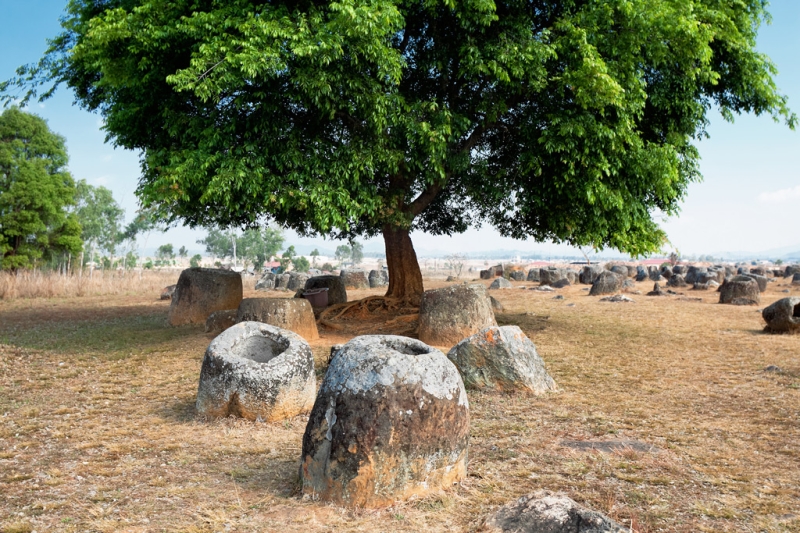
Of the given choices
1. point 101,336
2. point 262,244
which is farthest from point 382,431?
point 262,244

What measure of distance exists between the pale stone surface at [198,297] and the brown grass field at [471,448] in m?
3.44

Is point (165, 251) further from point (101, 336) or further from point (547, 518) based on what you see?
point (547, 518)

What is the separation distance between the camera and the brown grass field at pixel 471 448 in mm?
4465

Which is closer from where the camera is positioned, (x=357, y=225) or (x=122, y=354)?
(x=122, y=354)

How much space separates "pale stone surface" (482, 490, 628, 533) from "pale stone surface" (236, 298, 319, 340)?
8.55 meters

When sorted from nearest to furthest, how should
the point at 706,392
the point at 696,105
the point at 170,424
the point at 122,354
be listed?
the point at 170,424, the point at 706,392, the point at 122,354, the point at 696,105

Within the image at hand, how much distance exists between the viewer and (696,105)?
531 inches

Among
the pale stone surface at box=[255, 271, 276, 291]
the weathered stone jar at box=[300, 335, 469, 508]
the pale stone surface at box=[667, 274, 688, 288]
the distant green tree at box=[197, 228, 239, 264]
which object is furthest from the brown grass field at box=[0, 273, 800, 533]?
the distant green tree at box=[197, 228, 239, 264]

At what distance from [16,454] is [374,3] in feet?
28.4

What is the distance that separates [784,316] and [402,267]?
9.36 metres

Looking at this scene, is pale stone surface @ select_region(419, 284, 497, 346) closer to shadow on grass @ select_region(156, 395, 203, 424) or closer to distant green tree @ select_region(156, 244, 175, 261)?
shadow on grass @ select_region(156, 395, 203, 424)

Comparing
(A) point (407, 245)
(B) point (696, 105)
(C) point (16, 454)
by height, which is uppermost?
(B) point (696, 105)

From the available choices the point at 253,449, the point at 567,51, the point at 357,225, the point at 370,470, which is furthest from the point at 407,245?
the point at 370,470

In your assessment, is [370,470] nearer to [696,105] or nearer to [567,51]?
[567,51]
